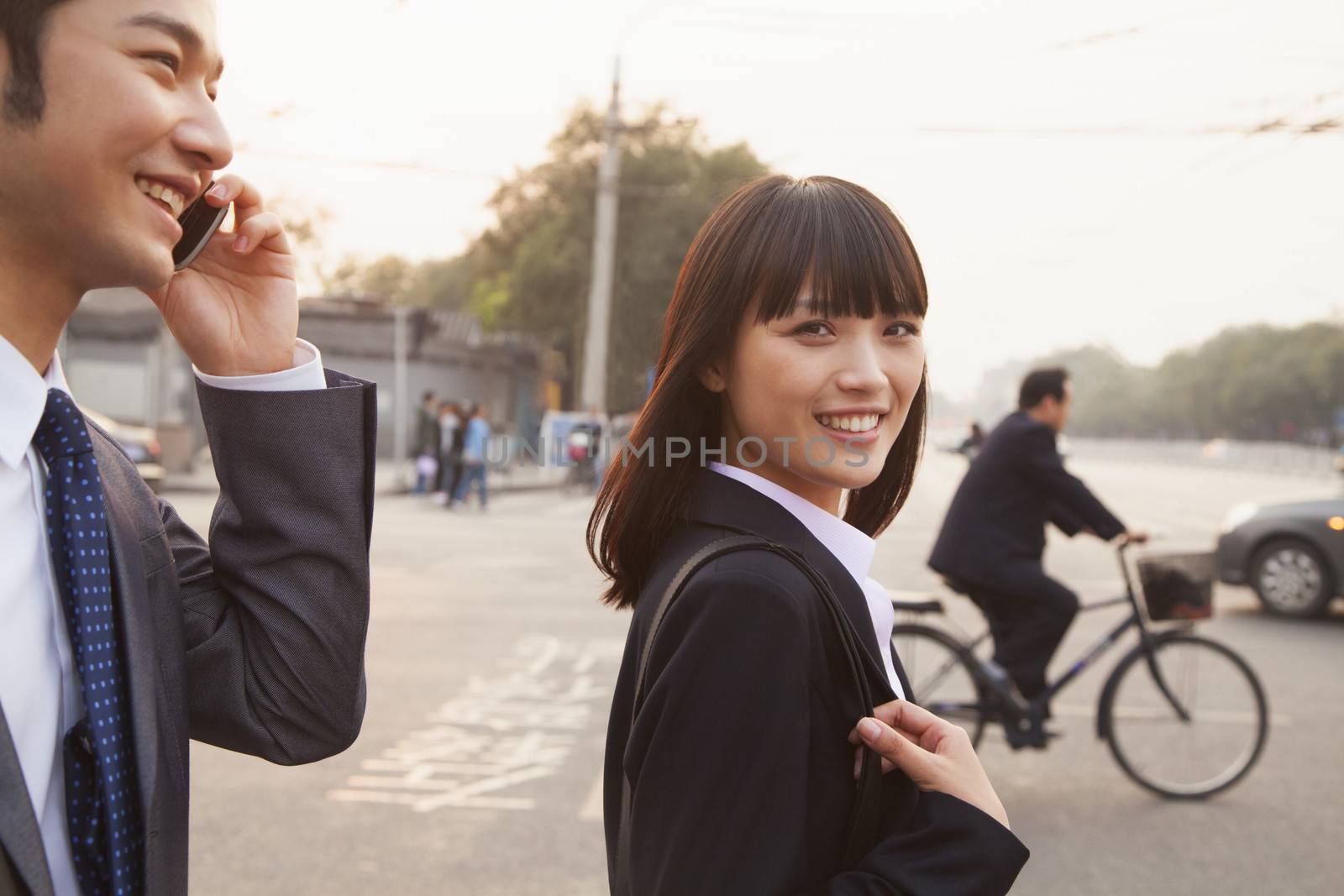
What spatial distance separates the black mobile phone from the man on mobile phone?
2 cm

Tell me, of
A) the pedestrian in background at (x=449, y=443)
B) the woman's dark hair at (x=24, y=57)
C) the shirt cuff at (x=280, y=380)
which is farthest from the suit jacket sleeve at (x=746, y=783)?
the pedestrian in background at (x=449, y=443)

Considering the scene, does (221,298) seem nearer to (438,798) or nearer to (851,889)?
(851,889)

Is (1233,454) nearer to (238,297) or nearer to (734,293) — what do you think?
(734,293)

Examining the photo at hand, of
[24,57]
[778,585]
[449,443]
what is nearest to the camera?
[24,57]

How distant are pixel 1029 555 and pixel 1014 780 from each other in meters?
1.00

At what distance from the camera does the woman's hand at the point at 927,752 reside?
1.18 m

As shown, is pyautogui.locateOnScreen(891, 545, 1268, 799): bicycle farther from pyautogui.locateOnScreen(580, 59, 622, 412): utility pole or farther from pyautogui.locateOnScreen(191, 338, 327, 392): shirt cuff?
pyautogui.locateOnScreen(191, 338, 327, 392): shirt cuff

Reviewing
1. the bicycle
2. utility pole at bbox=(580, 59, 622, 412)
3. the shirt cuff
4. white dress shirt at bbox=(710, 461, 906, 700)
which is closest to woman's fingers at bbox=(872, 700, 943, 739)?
white dress shirt at bbox=(710, 461, 906, 700)

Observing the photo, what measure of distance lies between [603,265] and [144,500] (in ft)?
7.44

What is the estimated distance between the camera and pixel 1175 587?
491 centimetres

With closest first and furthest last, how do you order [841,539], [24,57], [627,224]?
1. [24,57]
2. [841,539]
3. [627,224]

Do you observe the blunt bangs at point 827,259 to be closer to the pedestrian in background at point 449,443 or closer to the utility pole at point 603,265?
the utility pole at point 603,265

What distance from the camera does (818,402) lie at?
4.46 feet

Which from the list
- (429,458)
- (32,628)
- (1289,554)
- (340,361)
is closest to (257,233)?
(32,628)
